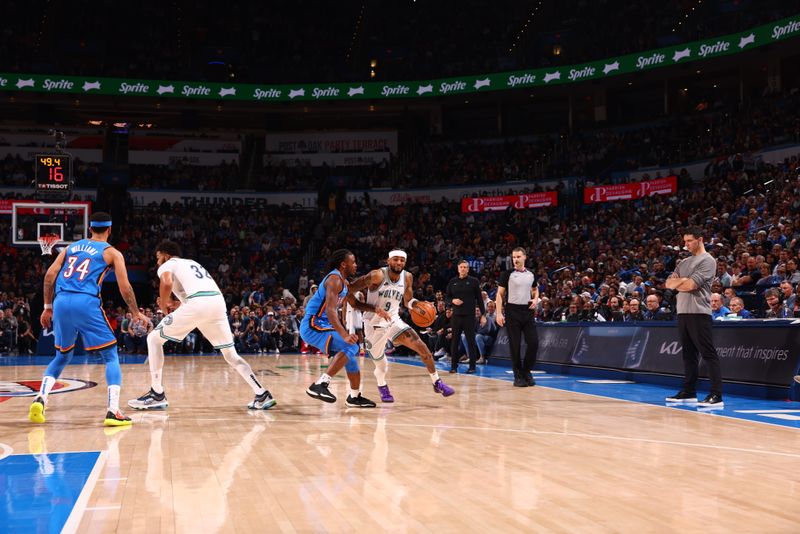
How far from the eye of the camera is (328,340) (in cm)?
970

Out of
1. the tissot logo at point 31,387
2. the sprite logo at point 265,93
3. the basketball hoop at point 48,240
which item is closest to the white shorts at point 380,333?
the tissot logo at point 31,387

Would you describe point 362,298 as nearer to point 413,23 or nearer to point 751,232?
point 751,232

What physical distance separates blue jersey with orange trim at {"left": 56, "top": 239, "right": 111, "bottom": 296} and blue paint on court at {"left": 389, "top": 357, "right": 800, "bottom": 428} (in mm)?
6731

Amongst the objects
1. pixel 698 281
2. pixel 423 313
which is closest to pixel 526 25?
pixel 423 313

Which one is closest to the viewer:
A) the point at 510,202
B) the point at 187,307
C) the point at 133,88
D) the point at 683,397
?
the point at 187,307

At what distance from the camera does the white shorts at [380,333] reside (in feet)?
32.6

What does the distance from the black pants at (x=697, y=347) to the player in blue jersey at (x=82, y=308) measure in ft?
21.1

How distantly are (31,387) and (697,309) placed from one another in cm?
1007

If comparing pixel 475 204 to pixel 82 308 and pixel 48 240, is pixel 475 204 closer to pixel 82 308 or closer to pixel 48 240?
pixel 48 240

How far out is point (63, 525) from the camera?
13.8 ft

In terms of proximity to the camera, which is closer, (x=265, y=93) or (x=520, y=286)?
(x=520, y=286)

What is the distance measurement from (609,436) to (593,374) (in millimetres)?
7400

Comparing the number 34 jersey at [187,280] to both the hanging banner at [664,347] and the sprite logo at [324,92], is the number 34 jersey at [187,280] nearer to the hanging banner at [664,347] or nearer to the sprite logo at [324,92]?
the hanging banner at [664,347]

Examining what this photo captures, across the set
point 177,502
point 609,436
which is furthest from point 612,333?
point 177,502
